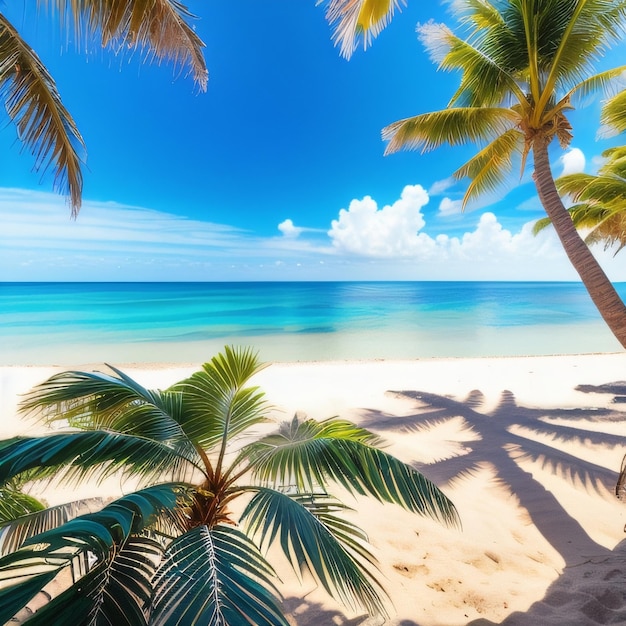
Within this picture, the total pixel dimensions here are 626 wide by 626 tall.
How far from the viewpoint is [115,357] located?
15305 mm

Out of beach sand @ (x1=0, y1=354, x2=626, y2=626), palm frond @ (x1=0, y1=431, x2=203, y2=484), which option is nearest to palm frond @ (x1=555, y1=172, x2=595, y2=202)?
beach sand @ (x1=0, y1=354, x2=626, y2=626)

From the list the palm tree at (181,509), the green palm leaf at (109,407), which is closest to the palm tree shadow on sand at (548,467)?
the palm tree at (181,509)

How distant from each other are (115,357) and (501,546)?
50.8 feet

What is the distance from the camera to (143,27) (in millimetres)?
3652

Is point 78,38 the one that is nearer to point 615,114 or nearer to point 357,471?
point 357,471

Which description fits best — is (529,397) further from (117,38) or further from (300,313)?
(300,313)

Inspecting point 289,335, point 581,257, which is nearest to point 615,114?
point 581,257

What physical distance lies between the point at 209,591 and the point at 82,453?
107cm

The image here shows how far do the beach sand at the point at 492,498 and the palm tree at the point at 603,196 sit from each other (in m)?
3.59

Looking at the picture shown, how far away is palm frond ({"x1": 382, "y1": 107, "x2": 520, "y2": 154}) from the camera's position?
5.87 metres

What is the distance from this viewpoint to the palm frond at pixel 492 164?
658 centimetres

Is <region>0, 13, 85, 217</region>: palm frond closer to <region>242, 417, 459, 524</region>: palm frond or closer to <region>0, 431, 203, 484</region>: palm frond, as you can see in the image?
<region>0, 431, 203, 484</region>: palm frond

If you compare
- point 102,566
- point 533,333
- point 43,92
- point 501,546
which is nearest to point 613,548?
point 501,546

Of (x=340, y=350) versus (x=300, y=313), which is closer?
(x=340, y=350)
